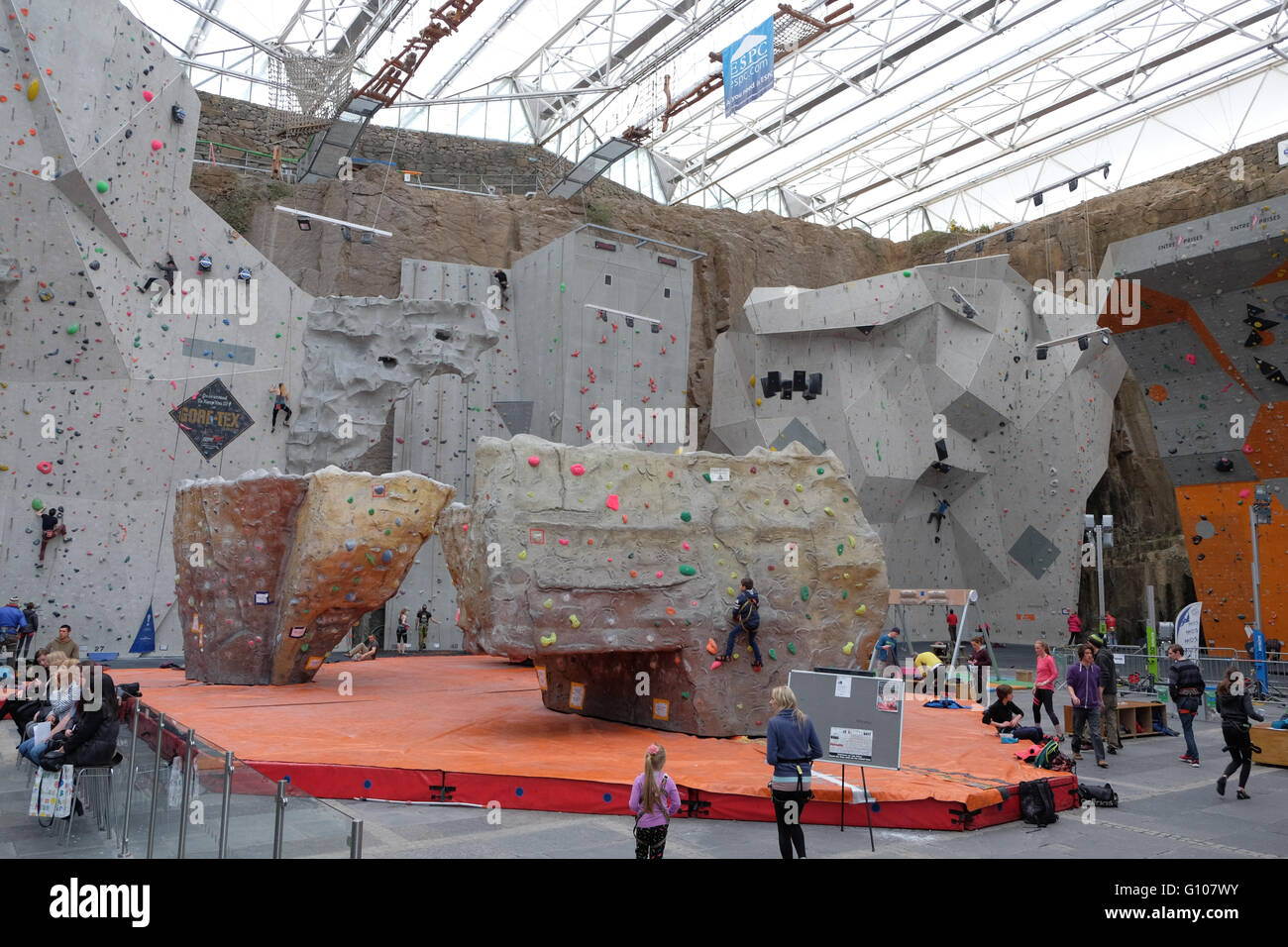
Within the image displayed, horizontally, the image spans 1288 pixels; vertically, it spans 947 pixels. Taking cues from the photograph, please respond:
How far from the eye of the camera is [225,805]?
4457mm

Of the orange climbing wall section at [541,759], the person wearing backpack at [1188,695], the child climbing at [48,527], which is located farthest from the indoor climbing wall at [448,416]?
the person wearing backpack at [1188,695]

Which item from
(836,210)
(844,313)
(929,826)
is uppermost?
(836,210)

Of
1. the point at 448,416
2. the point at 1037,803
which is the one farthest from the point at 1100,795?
the point at 448,416

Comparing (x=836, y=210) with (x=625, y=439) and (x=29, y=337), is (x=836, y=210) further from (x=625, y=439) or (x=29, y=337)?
(x=29, y=337)

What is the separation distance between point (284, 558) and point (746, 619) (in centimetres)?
690

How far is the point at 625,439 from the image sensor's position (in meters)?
20.7

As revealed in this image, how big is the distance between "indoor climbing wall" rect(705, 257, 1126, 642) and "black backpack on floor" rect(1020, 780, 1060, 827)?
15738mm

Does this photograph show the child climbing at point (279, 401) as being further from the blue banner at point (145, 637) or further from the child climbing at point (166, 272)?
the blue banner at point (145, 637)

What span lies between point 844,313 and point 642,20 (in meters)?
8.53

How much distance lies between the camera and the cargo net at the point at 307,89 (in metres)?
21.3

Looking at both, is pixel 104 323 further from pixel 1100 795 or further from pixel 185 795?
pixel 1100 795

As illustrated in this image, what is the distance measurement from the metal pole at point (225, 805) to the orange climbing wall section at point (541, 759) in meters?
0.93
